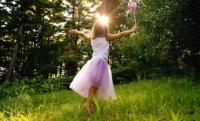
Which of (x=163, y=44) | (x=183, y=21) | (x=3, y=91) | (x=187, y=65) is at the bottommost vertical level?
(x=3, y=91)

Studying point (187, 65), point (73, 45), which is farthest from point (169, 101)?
point (73, 45)

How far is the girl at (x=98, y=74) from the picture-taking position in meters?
4.93

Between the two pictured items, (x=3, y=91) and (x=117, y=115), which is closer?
(x=117, y=115)

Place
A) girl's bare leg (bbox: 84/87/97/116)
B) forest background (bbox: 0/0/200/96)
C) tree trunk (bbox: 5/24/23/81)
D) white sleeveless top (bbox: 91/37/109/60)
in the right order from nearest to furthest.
Result: girl's bare leg (bbox: 84/87/97/116), white sleeveless top (bbox: 91/37/109/60), forest background (bbox: 0/0/200/96), tree trunk (bbox: 5/24/23/81)

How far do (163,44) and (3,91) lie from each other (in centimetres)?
840

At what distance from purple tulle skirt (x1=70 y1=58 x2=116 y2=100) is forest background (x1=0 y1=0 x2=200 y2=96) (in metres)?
3.07

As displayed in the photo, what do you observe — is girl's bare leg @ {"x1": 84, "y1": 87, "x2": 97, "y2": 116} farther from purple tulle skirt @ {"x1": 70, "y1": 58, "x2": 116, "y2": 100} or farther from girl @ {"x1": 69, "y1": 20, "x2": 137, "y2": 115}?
purple tulle skirt @ {"x1": 70, "y1": 58, "x2": 116, "y2": 100}

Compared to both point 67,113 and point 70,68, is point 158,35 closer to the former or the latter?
point 67,113

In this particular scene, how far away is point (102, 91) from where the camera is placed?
198 inches

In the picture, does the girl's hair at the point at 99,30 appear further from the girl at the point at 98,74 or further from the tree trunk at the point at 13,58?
the tree trunk at the point at 13,58

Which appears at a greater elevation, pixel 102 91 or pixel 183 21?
pixel 183 21

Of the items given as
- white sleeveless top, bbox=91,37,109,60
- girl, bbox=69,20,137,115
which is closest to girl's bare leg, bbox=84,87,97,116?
girl, bbox=69,20,137,115

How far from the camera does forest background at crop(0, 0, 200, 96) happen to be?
8.23 metres

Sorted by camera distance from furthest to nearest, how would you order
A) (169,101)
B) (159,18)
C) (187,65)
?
(187,65) → (159,18) → (169,101)
